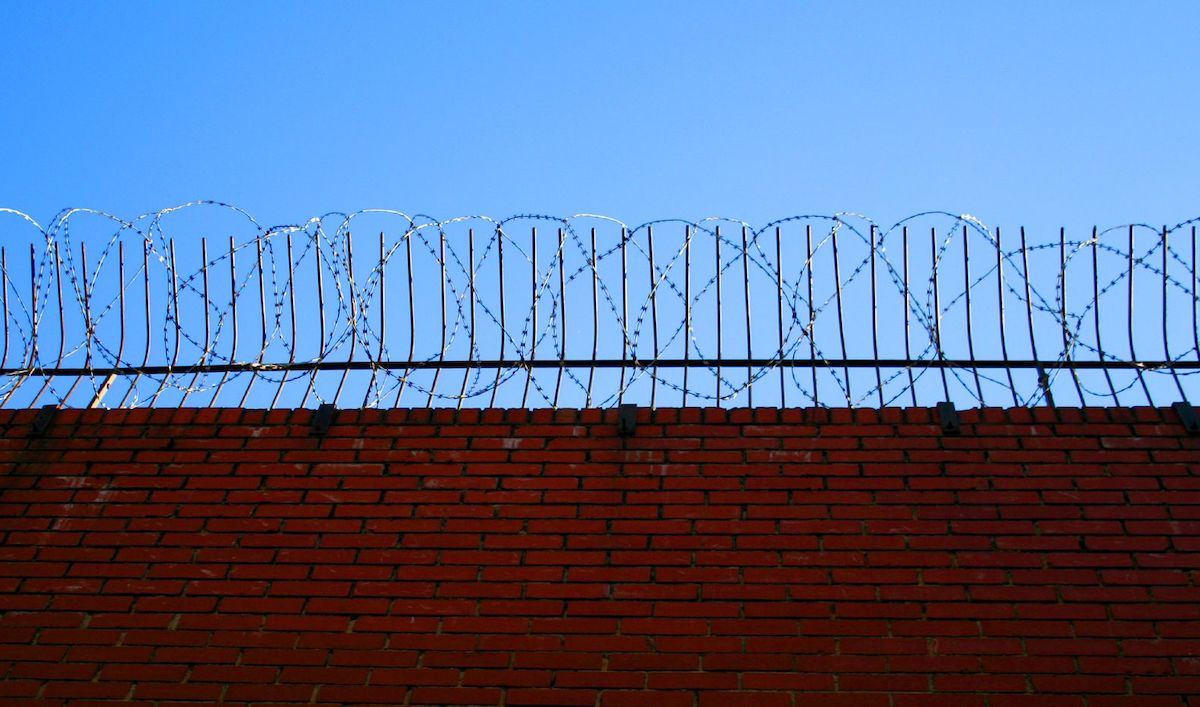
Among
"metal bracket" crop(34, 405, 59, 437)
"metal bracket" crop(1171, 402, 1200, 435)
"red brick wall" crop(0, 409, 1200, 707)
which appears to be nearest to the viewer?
"red brick wall" crop(0, 409, 1200, 707)

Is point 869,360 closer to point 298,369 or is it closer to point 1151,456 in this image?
point 1151,456

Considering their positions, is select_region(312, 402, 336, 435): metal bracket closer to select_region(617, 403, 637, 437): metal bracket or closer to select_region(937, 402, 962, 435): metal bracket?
select_region(617, 403, 637, 437): metal bracket

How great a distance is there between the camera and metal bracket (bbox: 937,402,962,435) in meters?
5.32

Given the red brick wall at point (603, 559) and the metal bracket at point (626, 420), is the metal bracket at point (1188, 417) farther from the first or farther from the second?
the metal bracket at point (626, 420)

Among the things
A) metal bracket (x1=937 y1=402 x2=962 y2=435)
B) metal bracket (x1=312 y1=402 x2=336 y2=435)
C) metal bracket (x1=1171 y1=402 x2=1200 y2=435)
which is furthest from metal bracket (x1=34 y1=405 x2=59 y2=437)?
metal bracket (x1=1171 y1=402 x2=1200 y2=435)

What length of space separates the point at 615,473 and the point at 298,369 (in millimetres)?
2085

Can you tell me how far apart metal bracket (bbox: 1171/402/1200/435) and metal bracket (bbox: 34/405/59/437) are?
562 cm

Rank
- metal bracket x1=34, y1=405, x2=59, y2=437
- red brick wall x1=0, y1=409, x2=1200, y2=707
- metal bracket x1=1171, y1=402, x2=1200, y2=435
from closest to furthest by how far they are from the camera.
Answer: red brick wall x1=0, y1=409, x2=1200, y2=707, metal bracket x1=1171, y1=402, x2=1200, y2=435, metal bracket x1=34, y1=405, x2=59, y2=437

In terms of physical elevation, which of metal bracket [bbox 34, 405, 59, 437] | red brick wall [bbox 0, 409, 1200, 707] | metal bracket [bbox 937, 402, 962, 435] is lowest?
red brick wall [bbox 0, 409, 1200, 707]

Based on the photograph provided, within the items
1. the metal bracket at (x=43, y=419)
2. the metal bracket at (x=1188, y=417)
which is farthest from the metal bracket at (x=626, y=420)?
the metal bracket at (x=43, y=419)

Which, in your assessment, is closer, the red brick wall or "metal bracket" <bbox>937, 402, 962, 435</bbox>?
the red brick wall

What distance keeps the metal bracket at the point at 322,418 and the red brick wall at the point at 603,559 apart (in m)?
0.06

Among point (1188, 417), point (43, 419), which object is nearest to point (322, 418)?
point (43, 419)

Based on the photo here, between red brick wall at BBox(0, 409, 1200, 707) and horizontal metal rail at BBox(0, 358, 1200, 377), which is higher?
horizontal metal rail at BBox(0, 358, 1200, 377)
